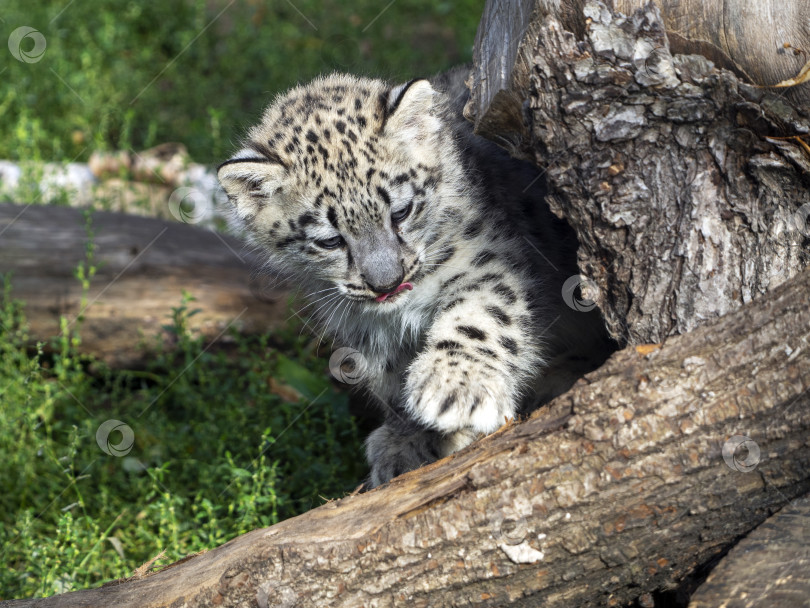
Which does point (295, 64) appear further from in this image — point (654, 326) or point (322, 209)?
point (654, 326)

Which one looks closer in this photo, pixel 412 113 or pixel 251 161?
pixel 251 161

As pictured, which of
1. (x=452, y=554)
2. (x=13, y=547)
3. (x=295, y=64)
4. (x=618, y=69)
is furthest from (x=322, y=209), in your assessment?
(x=295, y=64)

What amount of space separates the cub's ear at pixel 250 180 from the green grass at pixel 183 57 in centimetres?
330

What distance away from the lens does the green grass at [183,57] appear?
8.53 meters

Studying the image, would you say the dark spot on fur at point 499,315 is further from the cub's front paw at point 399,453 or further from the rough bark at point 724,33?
the rough bark at point 724,33

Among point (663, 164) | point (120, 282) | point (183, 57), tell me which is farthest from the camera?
point (183, 57)

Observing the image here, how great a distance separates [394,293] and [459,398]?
0.67m

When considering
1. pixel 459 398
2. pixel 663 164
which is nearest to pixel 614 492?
pixel 459 398

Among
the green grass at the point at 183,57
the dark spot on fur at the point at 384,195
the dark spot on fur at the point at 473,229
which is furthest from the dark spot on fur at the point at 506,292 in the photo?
the green grass at the point at 183,57

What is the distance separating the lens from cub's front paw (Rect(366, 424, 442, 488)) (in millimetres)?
4633

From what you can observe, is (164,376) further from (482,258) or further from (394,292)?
(482,258)

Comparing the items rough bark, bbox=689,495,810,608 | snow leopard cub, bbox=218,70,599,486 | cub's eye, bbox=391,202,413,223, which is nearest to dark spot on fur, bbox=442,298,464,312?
snow leopard cub, bbox=218,70,599,486

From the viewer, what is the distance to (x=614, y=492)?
9.45 feet

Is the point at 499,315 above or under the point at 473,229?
under
